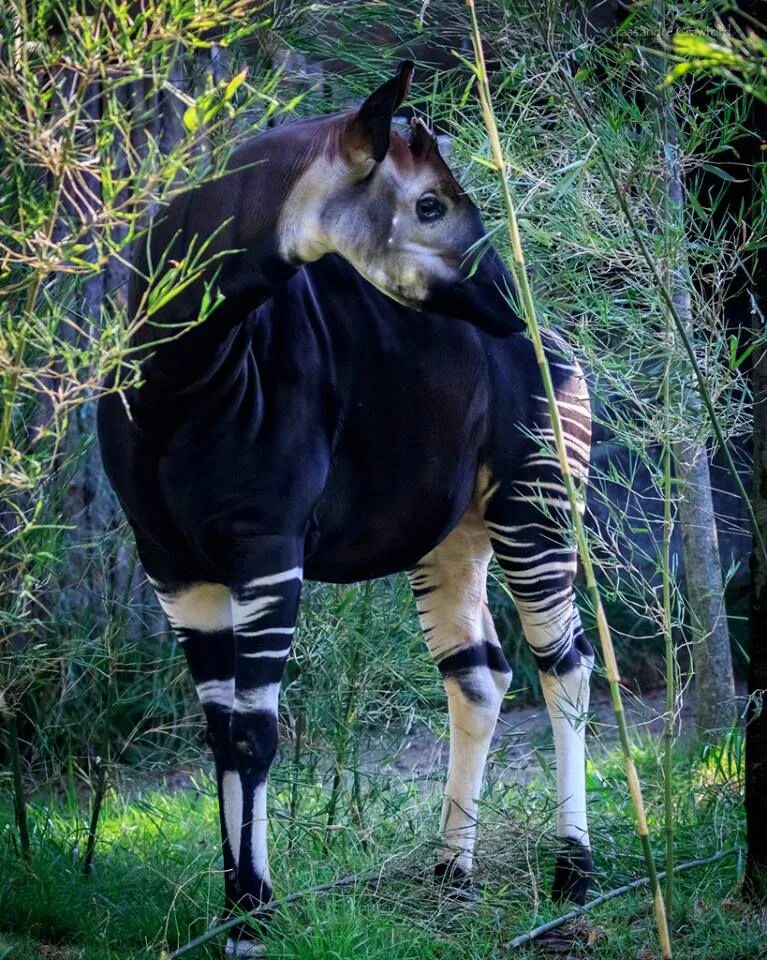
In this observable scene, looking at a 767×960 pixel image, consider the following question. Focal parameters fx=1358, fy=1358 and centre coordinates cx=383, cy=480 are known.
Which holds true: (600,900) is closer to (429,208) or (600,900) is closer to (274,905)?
(274,905)

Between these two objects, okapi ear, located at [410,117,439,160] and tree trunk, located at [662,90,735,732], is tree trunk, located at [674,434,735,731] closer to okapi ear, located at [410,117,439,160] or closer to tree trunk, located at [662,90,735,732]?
tree trunk, located at [662,90,735,732]

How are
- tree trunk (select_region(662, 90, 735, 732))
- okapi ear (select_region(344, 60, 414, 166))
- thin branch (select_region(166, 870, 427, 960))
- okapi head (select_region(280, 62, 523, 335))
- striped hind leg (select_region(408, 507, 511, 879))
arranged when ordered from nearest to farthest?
okapi ear (select_region(344, 60, 414, 166)) < okapi head (select_region(280, 62, 523, 335)) < thin branch (select_region(166, 870, 427, 960)) < striped hind leg (select_region(408, 507, 511, 879)) < tree trunk (select_region(662, 90, 735, 732))

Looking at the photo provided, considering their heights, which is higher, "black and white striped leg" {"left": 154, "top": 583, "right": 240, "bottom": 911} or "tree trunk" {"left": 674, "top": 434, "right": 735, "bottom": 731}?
"black and white striped leg" {"left": 154, "top": 583, "right": 240, "bottom": 911}

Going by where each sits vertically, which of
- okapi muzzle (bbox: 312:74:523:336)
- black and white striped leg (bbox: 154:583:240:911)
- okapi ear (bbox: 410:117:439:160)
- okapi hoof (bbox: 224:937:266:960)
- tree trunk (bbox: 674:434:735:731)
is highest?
okapi ear (bbox: 410:117:439:160)

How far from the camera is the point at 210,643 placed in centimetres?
313

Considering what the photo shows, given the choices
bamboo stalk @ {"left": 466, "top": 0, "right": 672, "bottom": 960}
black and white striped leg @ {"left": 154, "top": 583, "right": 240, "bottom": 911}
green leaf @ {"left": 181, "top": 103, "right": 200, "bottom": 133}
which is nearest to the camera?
green leaf @ {"left": 181, "top": 103, "right": 200, "bottom": 133}

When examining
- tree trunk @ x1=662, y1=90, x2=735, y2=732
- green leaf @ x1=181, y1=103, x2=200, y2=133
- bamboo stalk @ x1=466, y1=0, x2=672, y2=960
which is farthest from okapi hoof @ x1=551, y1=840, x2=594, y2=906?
green leaf @ x1=181, y1=103, x2=200, y2=133

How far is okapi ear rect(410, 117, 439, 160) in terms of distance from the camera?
2.71m

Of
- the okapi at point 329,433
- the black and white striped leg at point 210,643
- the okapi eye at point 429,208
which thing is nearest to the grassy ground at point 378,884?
the okapi at point 329,433

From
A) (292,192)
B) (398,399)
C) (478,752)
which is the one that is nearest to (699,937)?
(478,752)

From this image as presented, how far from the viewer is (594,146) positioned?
2.52 meters

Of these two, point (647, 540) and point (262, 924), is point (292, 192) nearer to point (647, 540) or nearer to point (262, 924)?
point (262, 924)

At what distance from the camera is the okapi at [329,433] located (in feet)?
8.79

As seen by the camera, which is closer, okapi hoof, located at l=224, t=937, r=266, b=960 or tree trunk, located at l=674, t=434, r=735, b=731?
okapi hoof, located at l=224, t=937, r=266, b=960
